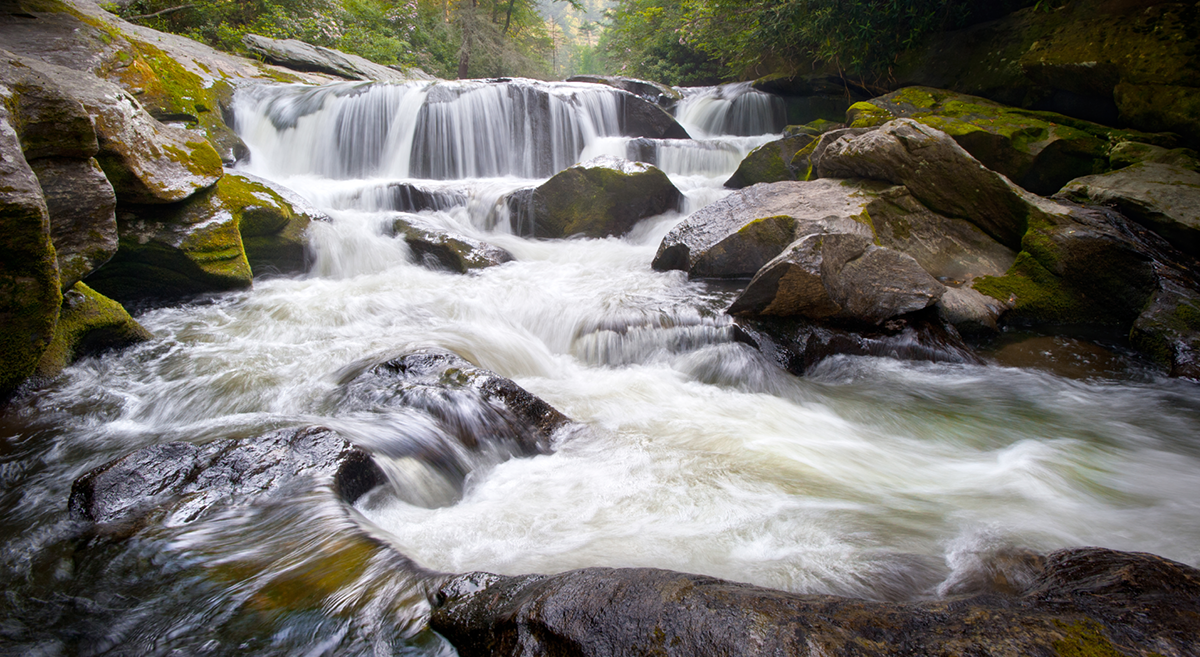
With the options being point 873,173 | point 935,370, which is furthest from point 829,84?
point 935,370

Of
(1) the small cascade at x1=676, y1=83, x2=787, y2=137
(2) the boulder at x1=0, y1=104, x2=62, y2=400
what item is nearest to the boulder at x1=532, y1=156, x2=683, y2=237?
(2) the boulder at x1=0, y1=104, x2=62, y2=400

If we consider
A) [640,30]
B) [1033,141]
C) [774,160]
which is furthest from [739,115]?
[640,30]

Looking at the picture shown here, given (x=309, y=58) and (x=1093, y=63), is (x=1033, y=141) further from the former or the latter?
(x=309, y=58)

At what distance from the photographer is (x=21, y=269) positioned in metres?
3.06

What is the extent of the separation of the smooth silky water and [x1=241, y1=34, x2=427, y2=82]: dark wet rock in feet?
31.9

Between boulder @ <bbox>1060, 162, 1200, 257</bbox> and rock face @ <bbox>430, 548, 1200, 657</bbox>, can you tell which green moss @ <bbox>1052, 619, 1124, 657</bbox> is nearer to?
rock face @ <bbox>430, 548, 1200, 657</bbox>

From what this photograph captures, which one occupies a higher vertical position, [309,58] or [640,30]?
[640,30]

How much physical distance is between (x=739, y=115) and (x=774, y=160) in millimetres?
5142

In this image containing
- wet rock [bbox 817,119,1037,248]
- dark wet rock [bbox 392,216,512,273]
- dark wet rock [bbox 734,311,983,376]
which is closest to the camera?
dark wet rock [bbox 734,311,983,376]

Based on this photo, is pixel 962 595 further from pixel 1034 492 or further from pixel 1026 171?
pixel 1026 171

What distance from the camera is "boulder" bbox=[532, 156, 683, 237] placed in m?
8.35

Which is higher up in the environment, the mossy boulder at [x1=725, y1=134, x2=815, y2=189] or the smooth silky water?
the mossy boulder at [x1=725, y1=134, x2=815, y2=189]

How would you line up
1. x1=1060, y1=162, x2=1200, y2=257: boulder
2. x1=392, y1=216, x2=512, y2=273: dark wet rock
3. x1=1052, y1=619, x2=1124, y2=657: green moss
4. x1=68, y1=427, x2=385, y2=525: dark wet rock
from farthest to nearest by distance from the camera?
Answer: x1=392, y1=216, x2=512, y2=273: dark wet rock < x1=1060, y1=162, x2=1200, y2=257: boulder < x1=68, y1=427, x2=385, y2=525: dark wet rock < x1=1052, y1=619, x2=1124, y2=657: green moss

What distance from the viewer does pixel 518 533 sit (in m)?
2.49
